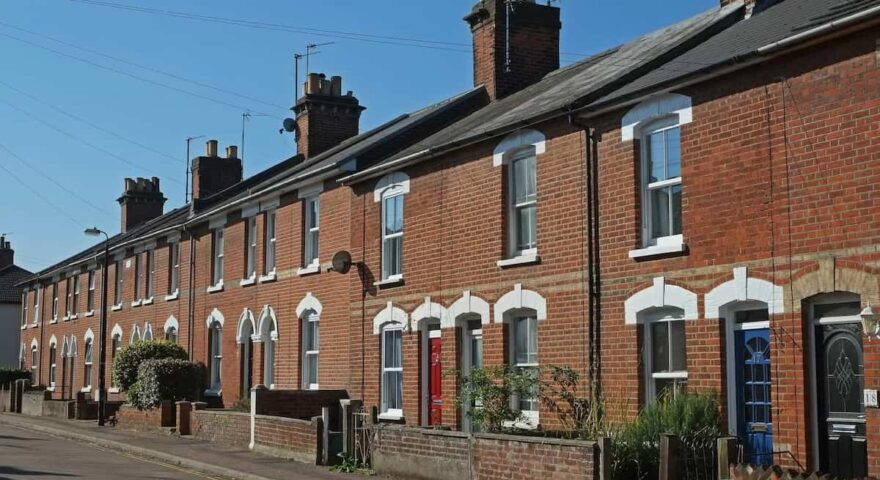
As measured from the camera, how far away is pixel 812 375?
13.3m

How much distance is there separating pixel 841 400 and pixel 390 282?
10.5 meters

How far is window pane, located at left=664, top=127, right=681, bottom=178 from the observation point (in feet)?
50.8

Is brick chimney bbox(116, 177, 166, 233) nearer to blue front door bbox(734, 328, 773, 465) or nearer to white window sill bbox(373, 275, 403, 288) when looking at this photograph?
white window sill bbox(373, 275, 403, 288)

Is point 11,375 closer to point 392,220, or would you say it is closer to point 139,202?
point 139,202

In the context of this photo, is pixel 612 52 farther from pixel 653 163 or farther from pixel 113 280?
pixel 113 280

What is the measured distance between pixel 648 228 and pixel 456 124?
9.45 m

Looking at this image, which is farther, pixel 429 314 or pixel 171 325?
pixel 171 325

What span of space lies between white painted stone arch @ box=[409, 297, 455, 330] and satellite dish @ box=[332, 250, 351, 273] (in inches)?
93.3

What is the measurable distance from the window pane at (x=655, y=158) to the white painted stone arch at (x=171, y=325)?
21721mm

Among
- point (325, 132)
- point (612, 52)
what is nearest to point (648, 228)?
point (612, 52)

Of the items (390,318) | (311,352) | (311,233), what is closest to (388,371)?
(390,318)

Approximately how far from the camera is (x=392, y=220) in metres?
22.2

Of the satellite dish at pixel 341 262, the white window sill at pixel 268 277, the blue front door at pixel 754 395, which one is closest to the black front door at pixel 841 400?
the blue front door at pixel 754 395

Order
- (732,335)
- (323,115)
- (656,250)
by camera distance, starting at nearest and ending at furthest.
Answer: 1. (732,335)
2. (656,250)
3. (323,115)
